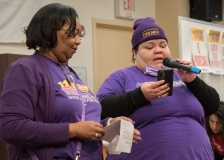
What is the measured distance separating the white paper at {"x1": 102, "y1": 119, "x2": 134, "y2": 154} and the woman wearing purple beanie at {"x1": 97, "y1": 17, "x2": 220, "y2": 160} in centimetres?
26

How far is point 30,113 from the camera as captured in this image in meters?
1.01

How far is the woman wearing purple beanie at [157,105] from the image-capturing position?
1465mm

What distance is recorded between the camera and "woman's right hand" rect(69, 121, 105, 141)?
1.05 meters

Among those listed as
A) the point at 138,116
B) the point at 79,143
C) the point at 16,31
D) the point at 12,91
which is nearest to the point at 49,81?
the point at 12,91

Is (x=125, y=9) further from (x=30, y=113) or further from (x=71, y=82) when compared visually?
(x=30, y=113)

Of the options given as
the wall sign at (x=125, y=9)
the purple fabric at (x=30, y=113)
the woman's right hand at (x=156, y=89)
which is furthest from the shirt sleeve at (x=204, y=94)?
the wall sign at (x=125, y=9)

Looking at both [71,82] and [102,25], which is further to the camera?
[102,25]

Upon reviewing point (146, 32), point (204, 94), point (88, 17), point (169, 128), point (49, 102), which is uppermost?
point (88, 17)

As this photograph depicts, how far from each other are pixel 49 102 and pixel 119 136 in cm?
30

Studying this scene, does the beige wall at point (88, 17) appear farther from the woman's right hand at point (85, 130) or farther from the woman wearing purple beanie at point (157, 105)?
the woman's right hand at point (85, 130)

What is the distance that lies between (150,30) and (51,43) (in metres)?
0.70

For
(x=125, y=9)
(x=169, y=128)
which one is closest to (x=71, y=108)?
(x=169, y=128)

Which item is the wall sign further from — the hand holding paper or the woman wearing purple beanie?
the hand holding paper

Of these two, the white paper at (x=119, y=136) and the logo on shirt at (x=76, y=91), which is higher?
the logo on shirt at (x=76, y=91)
